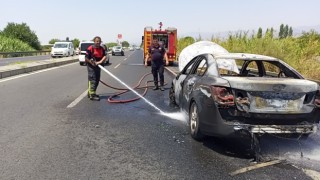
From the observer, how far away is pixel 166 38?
25984 mm

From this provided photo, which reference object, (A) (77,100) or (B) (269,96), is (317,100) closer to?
(B) (269,96)

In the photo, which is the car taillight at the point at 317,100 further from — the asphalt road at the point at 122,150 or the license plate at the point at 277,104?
the asphalt road at the point at 122,150

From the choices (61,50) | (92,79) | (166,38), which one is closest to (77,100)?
(92,79)

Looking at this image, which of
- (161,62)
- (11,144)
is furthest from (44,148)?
(161,62)

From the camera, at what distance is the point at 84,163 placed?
14.3ft

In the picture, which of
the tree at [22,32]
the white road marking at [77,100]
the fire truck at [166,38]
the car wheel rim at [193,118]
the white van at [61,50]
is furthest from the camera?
the tree at [22,32]

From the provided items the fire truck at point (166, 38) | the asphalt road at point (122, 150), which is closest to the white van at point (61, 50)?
the fire truck at point (166, 38)

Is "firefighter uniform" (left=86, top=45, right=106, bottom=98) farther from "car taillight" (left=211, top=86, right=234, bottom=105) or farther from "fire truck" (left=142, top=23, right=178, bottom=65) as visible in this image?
"fire truck" (left=142, top=23, right=178, bottom=65)

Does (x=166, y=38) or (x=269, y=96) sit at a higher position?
(x=166, y=38)

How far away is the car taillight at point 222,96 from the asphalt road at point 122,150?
764 mm

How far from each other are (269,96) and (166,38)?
71.5 feet

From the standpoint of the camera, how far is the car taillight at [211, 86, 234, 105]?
4.61 m

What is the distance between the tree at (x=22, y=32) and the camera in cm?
6606

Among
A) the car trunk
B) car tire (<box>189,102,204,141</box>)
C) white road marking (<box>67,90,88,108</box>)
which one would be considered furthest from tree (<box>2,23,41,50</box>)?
the car trunk
